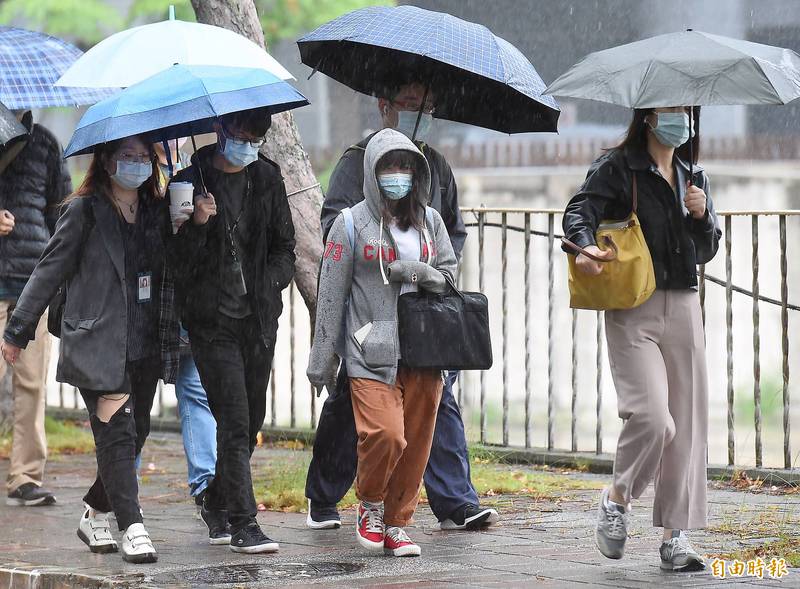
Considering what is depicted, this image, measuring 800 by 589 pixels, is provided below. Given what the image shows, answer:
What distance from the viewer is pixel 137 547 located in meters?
5.91

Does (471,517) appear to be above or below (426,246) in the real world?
below

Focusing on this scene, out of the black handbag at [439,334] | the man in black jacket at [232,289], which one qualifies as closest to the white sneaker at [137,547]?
the man in black jacket at [232,289]

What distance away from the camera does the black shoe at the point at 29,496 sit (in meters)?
7.69

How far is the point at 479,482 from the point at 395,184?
8.40 ft

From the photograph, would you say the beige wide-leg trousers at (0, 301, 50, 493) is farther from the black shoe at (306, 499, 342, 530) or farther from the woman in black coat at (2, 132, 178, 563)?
the black shoe at (306, 499, 342, 530)

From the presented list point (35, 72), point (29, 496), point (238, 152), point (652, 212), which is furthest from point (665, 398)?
point (35, 72)

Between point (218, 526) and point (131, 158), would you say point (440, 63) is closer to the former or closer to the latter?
point (131, 158)

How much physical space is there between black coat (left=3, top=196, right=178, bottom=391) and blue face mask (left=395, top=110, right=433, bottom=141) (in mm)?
1323

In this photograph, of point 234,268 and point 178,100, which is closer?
point 178,100

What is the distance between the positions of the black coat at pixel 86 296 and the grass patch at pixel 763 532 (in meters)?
2.52

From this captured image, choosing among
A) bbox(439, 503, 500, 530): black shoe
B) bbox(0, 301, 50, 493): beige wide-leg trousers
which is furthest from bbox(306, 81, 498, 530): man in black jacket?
bbox(0, 301, 50, 493): beige wide-leg trousers

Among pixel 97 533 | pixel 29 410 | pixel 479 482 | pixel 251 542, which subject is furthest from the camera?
pixel 479 482

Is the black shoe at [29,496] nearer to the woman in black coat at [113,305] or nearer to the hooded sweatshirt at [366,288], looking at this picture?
the woman in black coat at [113,305]

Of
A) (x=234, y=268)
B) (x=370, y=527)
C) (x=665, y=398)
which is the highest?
(x=234, y=268)
